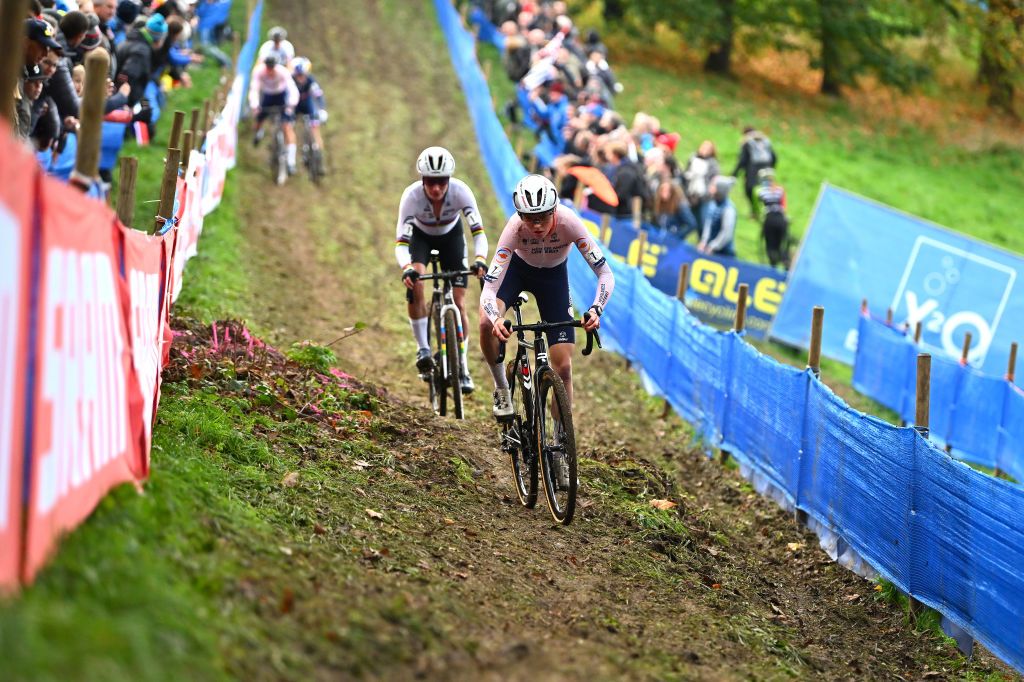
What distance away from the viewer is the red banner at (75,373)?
4.30 metres

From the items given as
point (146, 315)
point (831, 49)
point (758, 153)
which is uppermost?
point (831, 49)

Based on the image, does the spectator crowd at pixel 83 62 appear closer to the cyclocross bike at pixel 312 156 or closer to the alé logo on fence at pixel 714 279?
the cyclocross bike at pixel 312 156

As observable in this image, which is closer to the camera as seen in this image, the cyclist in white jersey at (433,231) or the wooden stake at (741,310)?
the cyclist in white jersey at (433,231)

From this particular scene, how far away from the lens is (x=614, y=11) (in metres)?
45.5

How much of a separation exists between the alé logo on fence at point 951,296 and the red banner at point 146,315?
13693 millimetres

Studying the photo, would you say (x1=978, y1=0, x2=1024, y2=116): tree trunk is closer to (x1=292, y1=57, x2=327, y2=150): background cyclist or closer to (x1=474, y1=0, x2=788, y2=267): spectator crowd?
(x1=474, y1=0, x2=788, y2=267): spectator crowd

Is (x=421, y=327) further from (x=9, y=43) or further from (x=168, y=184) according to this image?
(x=9, y=43)

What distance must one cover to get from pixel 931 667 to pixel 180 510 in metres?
4.87

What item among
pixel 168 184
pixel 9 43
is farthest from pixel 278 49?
pixel 9 43

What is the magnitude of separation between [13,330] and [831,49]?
146 ft

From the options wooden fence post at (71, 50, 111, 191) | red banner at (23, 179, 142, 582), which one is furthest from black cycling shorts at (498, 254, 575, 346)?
wooden fence post at (71, 50, 111, 191)

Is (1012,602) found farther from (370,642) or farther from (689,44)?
(689,44)

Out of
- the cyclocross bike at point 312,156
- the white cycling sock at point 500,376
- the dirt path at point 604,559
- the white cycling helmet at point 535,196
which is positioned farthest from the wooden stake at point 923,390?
the cyclocross bike at point 312,156

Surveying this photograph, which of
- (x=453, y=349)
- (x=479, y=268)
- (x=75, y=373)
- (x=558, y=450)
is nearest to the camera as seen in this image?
(x=75, y=373)
